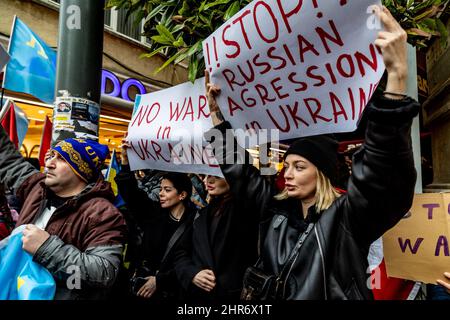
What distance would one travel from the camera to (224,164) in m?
2.09

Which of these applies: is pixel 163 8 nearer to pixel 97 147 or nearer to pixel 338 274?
pixel 97 147

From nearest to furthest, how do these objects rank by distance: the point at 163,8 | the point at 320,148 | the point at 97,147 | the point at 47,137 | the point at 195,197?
the point at 320,148 < the point at 97,147 < the point at 163,8 < the point at 47,137 < the point at 195,197

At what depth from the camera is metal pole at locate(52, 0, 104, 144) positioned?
252cm

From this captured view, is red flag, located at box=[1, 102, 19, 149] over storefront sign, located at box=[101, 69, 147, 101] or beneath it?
beneath

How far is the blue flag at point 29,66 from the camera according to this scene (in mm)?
3188

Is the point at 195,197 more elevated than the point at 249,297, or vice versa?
the point at 195,197

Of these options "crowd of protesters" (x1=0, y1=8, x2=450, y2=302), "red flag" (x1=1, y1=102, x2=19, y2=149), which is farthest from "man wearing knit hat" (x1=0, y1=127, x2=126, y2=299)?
"red flag" (x1=1, y1=102, x2=19, y2=149)

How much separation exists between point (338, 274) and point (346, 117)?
2.35ft

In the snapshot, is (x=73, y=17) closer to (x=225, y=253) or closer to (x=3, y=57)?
(x=3, y=57)

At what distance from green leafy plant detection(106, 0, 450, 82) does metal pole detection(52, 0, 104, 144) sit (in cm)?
34

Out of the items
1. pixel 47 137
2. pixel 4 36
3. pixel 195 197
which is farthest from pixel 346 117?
pixel 4 36

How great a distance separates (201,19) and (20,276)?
171 cm

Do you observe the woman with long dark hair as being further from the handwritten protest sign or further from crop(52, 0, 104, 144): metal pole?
the handwritten protest sign

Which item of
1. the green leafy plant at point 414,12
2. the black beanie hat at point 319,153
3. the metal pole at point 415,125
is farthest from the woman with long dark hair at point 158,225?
the green leafy plant at point 414,12
